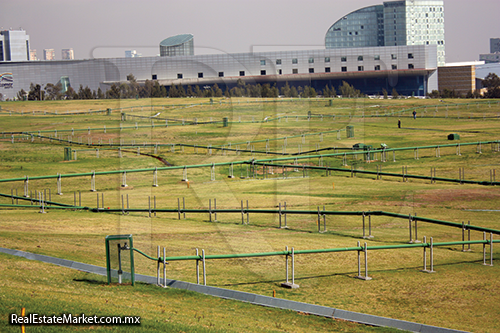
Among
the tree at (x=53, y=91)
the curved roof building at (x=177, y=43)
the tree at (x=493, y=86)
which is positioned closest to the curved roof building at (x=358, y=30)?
the tree at (x=493, y=86)

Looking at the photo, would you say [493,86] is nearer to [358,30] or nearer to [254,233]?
[358,30]

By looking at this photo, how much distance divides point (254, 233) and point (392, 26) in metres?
159

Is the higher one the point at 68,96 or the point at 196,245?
the point at 68,96

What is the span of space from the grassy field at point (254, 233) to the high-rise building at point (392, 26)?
102 m

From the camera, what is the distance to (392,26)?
548ft

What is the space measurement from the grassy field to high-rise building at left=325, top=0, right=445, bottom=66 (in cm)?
10243

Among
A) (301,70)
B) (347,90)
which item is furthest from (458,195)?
(301,70)

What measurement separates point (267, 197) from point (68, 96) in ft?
317

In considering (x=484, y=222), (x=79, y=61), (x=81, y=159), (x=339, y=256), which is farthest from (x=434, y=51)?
(x=339, y=256)

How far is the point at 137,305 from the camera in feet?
37.0

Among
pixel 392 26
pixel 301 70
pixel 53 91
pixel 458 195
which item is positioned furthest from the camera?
pixel 392 26

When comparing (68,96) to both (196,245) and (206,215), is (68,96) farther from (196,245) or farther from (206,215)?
(196,245)

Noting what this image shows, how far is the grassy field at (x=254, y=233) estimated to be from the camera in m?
11.7

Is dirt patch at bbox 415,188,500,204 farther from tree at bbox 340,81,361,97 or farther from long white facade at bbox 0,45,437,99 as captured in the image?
tree at bbox 340,81,361,97
